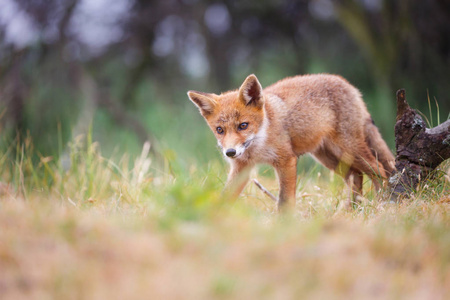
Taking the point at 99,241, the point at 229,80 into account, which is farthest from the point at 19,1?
the point at 99,241

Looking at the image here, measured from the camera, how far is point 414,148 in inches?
132

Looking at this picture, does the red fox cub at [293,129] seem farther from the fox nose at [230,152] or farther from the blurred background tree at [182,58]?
the blurred background tree at [182,58]

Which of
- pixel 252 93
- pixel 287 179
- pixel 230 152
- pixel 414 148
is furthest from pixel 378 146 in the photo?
pixel 230 152

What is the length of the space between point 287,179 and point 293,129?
1.87 ft

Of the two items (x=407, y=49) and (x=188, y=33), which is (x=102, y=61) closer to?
(x=188, y=33)

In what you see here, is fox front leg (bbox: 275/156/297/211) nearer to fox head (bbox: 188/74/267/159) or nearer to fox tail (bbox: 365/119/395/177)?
fox head (bbox: 188/74/267/159)

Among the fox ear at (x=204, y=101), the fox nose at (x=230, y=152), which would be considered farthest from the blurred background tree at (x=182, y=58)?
the fox nose at (x=230, y=152)

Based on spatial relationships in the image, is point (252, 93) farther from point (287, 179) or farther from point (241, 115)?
point (287, 179)

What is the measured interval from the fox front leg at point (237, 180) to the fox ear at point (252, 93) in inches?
23.9

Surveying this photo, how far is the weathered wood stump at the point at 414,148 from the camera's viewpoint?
10.7ft

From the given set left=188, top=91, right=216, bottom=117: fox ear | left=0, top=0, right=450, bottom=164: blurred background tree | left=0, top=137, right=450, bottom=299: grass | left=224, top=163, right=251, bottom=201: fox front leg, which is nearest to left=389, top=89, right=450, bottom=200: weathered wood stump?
left=0, top=137, right=450, bottom=299: grass

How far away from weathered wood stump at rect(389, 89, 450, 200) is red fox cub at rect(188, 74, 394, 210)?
0.26 meters

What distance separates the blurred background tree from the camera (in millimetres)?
5938

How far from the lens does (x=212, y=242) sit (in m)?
1.77
